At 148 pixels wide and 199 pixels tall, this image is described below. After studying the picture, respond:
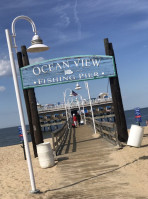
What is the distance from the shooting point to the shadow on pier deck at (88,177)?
20.0 feet

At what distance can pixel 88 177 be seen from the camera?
7.38 metres

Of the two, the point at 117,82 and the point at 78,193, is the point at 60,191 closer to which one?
the point at 78,193

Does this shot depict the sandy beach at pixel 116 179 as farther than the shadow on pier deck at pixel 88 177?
Yes

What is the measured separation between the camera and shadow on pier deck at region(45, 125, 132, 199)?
6.09 m

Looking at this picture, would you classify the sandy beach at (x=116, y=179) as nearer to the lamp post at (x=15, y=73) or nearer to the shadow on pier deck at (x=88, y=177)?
the shadow on pier deck at (x=88, y=177)

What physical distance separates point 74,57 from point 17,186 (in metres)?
6.44

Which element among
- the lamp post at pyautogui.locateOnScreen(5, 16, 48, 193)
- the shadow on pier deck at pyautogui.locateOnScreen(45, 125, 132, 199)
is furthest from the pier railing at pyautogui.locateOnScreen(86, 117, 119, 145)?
the lamp post at pyautogui.locateOnScreen(5, 16, 48, 193)

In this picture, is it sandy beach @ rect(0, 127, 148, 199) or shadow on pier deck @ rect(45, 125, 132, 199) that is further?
sandy beach @ rect(0, 127, 148, 199)

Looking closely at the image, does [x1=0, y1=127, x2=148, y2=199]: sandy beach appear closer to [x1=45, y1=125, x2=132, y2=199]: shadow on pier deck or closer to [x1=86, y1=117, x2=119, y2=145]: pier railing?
[x1=45, y1=125, x2=132, y2=199]: shadow on pier deck

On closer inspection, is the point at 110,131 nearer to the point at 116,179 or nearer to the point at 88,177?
the point at 88,177

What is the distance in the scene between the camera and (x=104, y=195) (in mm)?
5816

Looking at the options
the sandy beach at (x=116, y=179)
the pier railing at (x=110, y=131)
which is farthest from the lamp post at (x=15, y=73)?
the pier railing at (x=110, y=131)

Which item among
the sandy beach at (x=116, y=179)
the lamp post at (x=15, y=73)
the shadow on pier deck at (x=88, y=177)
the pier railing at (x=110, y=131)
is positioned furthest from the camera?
the pier railing at (x=110, y=131)

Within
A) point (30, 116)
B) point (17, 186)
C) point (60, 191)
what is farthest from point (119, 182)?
point (30, 116)
